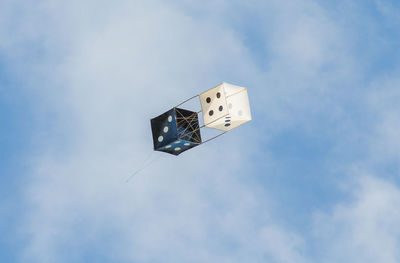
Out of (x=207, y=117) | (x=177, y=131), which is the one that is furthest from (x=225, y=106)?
(x=177, y=131)

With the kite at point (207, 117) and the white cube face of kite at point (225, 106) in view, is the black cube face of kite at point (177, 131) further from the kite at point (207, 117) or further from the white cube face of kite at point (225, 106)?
the white cube face of kite at point (225, 106)

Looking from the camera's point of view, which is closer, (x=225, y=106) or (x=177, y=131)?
(x=225, y=106)

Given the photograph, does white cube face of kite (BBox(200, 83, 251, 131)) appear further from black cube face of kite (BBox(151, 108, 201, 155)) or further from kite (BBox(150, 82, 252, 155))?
black cube face of kite (BBox(151, 108, 201, 155))

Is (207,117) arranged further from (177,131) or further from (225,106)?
(177,131)

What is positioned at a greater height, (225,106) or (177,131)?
(225,106)

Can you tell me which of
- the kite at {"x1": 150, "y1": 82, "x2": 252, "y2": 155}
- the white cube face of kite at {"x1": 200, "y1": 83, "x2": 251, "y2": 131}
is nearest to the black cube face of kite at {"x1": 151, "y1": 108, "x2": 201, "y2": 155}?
the kite at {"x1": 150, "y1": 82, "x2": 252, "y2": 155}
